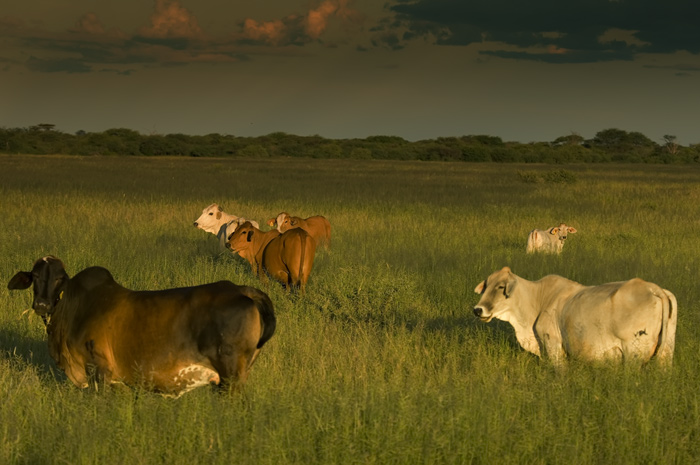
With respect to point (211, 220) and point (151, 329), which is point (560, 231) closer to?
point (211, 220)

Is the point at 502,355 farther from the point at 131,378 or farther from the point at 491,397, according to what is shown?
the point at 131,378

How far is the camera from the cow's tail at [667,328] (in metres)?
6.30

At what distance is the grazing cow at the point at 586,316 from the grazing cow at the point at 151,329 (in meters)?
2.47

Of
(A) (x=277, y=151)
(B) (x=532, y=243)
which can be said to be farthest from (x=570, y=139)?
(B) (x=532, y=243)

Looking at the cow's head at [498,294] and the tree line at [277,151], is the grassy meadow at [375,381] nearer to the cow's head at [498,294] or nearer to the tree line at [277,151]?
the cow's head at [498,294]

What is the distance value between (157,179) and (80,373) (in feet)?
119

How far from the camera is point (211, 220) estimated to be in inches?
627

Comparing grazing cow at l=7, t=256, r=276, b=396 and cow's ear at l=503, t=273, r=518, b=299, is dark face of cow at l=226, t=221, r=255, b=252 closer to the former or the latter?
cow's ear at l=503, t=273, r=518, b=299

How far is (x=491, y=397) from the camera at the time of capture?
5992 mm

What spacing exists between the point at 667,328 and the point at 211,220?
11041 millimetres

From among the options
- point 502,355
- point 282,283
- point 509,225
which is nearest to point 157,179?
point 509,225

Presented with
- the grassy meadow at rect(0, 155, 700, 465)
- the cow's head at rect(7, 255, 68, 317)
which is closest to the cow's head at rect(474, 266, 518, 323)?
the grassy meadow at rect(0, 155, 700, 465)

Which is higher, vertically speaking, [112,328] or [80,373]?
[112,328]

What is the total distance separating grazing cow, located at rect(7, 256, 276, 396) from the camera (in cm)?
530
